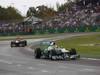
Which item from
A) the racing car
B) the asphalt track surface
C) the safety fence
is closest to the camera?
the asphalt track surface

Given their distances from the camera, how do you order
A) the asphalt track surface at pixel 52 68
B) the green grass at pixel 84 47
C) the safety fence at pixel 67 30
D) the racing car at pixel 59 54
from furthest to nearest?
1. the safety fence at pixel 67 30
2. the green grass at pixel 84 47
3. the racing car at pixel 59 54
4. the asphalt track surface at pixel 52 68

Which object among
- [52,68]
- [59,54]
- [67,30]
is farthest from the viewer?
[67,30]

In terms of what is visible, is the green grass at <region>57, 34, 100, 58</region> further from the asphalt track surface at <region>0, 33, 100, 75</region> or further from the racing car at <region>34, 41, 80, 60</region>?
the asphalt track surface at <region>0, 33, 100, 75</region>

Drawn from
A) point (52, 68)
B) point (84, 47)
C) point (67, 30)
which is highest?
point (52, 68)

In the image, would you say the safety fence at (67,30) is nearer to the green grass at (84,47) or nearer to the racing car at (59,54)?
the green grass at (84,47)

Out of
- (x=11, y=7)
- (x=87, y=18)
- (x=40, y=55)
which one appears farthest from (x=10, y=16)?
(x=40, y=55)

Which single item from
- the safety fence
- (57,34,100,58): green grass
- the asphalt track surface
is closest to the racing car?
the asphalt track surface

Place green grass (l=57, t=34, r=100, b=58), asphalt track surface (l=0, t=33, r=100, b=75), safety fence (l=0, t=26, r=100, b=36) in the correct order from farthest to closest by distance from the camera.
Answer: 1. safety fence (l=0, t=26, r=100, b=36)
2. green grass (l=57, t=34, r=100, b=58)
3. asphalt track surface (l=0, t=33, r=100, b=75)

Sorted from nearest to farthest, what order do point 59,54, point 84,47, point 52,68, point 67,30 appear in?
point 52,68, point 59,54, point 84,47, point 67,30

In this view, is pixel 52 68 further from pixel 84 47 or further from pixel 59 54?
pixel 84 47

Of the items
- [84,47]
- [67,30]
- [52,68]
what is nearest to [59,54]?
[52,68]

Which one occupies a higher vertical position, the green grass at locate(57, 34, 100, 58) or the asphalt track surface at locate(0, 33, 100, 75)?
the asphalt track surface at locate(0, 33, 100, 75)

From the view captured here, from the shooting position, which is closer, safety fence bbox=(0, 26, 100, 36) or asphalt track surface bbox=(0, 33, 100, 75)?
asphalt track surface bbox=(0, 33, 100, 75)

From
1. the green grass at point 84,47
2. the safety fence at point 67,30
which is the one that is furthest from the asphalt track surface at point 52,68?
the safety fence at point 67,30
